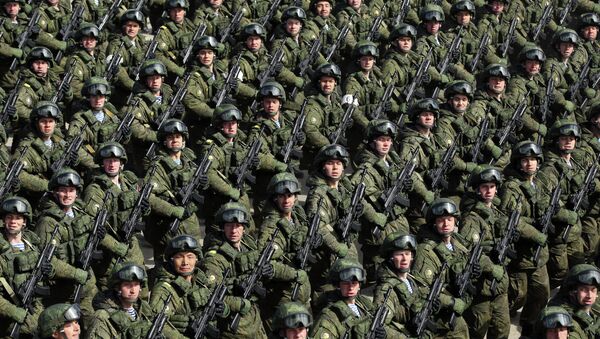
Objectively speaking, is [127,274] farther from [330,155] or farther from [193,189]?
[330,155]

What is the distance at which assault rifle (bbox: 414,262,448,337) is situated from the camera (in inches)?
776

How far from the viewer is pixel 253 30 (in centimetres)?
2648

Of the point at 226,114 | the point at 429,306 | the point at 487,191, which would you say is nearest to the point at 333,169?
the point at 226,114

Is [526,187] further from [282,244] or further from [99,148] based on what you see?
[99,148]

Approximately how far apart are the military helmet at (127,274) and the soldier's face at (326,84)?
24.1 ft

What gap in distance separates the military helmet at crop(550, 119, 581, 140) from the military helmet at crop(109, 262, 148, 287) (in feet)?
26.4

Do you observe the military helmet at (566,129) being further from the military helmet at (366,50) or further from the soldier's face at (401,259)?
the soldier's face at (401,259)

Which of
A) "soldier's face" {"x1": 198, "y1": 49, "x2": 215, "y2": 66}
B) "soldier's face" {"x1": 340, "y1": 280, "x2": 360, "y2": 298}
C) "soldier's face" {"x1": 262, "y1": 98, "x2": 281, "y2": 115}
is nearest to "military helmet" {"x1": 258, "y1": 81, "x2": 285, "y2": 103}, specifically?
"soldier's face" {"x1": 262, "y1": 98, "x2": 281, "y2": 115}

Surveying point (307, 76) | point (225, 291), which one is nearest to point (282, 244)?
point (225, 291)

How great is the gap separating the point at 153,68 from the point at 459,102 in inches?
179

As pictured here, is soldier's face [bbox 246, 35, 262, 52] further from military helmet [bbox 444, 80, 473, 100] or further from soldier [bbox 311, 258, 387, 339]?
soldier [bbox 311, 258, 387, 339]

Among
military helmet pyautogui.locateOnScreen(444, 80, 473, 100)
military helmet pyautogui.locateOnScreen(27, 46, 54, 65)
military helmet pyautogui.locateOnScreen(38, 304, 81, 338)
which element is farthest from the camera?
military helmet pyautogui.locateOnScreen(444, 80, 473, 100)

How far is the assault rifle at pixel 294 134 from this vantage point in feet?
77.7

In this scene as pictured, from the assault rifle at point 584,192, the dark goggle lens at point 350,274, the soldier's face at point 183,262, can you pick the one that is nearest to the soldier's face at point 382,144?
the assault rifle at point 584,192
